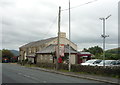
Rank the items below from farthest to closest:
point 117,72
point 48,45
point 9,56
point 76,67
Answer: point 9,56 → point 48,45 → point 76,67 → point 117,72

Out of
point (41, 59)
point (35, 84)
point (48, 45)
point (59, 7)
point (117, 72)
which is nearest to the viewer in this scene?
point (35, 84)

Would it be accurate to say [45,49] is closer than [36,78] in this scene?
No

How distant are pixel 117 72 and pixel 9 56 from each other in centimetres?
7096

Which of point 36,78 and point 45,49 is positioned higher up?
point 45,49

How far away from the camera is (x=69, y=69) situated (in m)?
25.8

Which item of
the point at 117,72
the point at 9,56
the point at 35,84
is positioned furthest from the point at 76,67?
the point at 9,56

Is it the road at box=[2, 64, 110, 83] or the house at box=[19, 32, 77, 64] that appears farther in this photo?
the house at box=[19, 32, 77, 64]

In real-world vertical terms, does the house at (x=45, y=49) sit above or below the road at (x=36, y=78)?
above

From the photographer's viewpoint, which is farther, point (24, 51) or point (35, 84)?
point (24, 51)

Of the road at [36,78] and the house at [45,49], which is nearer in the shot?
the road at [36,78]

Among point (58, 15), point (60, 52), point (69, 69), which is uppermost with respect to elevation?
point (58, 15)

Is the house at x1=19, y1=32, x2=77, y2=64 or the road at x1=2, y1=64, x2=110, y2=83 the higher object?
the house at x1=19, y1=32, x2=77, y2=64

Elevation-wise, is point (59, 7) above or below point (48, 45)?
above

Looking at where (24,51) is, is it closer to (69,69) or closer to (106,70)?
(69,69)
